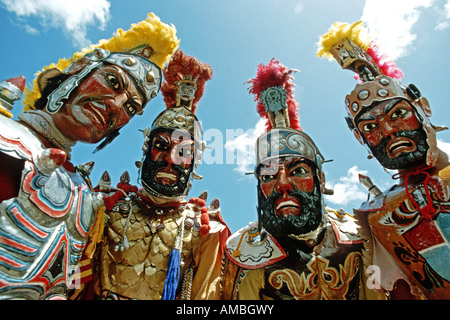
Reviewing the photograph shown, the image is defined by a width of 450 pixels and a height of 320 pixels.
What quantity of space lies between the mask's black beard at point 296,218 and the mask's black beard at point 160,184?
111 centimetres

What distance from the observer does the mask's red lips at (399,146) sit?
322cm

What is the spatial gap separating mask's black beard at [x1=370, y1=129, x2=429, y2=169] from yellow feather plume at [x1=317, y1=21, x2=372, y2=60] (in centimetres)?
189

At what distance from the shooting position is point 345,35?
4.48 meters

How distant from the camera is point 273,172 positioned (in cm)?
372

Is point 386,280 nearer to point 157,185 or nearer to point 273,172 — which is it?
point 273,172

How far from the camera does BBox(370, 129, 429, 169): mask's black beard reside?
3162 mm

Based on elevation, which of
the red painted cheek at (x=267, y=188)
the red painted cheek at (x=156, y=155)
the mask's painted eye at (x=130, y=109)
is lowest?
the red painted cheek at (x=267, y=188)

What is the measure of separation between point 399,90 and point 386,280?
230 cm

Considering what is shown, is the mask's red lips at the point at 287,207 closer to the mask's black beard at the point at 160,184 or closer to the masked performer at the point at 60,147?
the mask's black beard at the point at 160,184

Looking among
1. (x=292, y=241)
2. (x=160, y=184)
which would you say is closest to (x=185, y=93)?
(x=160, y=184)

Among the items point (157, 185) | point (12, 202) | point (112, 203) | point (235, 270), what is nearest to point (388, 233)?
point (235, 270)

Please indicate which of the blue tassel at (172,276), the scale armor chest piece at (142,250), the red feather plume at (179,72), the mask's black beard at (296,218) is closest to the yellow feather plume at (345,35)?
the red feather plume at (179,72)

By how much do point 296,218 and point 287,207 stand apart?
163 millimetres

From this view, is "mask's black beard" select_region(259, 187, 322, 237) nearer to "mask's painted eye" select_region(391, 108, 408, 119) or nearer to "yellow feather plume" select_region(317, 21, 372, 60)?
"mask's painted eye" select_region(391, 108, 408, 119)
